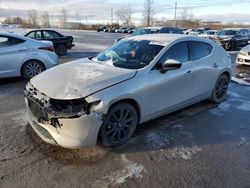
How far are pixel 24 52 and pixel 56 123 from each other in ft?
16.3

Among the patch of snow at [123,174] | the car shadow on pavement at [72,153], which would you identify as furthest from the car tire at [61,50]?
the patch of snow at [123,174]

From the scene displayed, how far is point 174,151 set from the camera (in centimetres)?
401

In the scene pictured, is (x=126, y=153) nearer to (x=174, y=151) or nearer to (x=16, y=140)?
(x=174, y=151)

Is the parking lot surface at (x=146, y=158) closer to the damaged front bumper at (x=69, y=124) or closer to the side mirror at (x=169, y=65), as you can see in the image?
the damaged front bumper at (x=69, y=124)

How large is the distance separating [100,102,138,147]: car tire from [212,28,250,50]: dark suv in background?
17.2m

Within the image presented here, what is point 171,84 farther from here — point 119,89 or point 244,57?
point 244,57

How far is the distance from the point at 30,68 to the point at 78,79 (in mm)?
4634

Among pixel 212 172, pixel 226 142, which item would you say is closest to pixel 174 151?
pixel 212 172

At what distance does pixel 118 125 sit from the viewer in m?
4.07

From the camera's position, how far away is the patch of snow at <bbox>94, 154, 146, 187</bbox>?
10.6 feet

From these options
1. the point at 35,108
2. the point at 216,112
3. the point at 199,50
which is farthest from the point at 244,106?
the point at 35,108

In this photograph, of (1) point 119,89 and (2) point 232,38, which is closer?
(1) point 119,89

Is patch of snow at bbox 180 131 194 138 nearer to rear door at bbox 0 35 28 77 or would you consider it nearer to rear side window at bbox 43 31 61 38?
rear door at bbox 0 35 28 77

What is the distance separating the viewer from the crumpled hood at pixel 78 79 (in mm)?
3695
